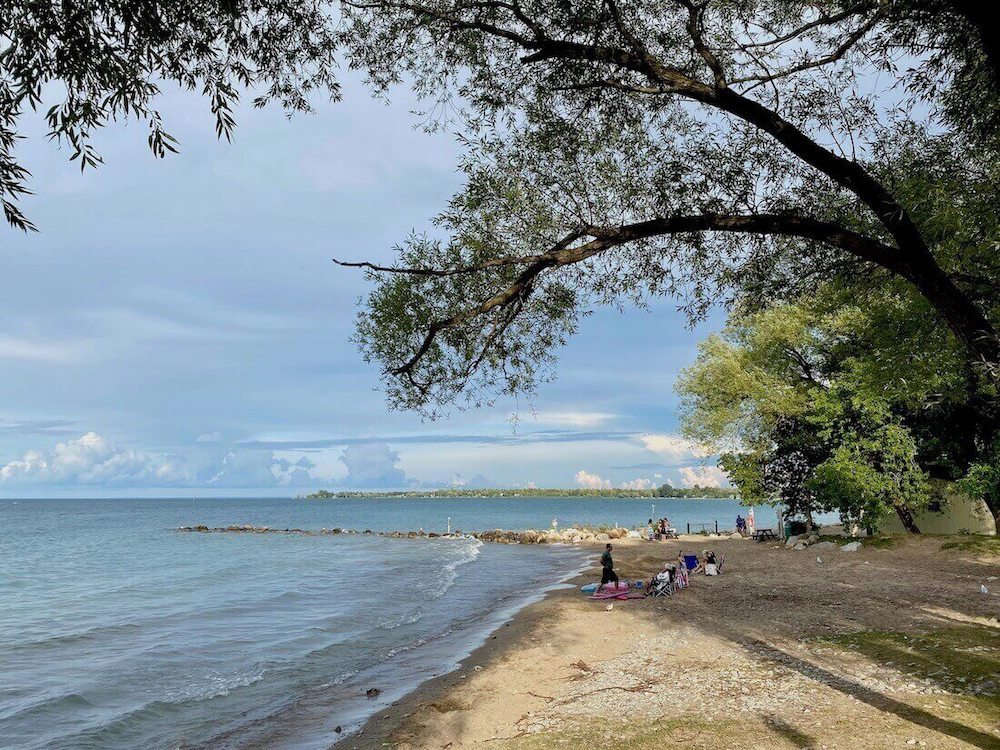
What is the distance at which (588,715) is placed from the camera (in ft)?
34.4

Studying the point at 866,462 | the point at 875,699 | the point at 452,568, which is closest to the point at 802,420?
the point at 866,462

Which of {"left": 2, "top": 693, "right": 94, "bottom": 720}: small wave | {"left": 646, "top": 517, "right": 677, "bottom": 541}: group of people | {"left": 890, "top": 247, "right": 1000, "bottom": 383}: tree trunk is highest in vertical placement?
{"left": 890, "top": 247, "right": 1000, "bottom": 383}: tree trunk

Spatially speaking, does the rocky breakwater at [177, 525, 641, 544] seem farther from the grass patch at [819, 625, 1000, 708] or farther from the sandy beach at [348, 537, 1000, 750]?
the grass patch at [819, 625, 1000, 708]

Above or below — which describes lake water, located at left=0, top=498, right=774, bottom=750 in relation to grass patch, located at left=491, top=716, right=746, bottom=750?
below

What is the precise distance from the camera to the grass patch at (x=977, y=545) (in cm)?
2639

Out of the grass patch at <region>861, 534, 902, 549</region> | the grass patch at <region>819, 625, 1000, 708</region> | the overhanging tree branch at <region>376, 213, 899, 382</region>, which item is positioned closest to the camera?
the overhanging tree branch at <region>376, 213, 899, 382</region>

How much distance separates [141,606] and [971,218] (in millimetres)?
33553

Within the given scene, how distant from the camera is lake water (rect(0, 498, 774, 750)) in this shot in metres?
13.8

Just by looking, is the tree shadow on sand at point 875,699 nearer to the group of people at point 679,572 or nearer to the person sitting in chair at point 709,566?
the group of people at point 679,572

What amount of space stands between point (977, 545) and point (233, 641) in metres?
29.3

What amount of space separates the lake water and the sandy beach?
237 centimetres

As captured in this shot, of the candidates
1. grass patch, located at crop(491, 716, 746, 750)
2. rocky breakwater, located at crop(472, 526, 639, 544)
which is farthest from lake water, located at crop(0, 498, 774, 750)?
rocky breakwater, located at crop(472, 526, 639, 544)

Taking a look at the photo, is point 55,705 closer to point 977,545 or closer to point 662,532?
point 977,545

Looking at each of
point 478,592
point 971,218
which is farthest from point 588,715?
point 478,592
